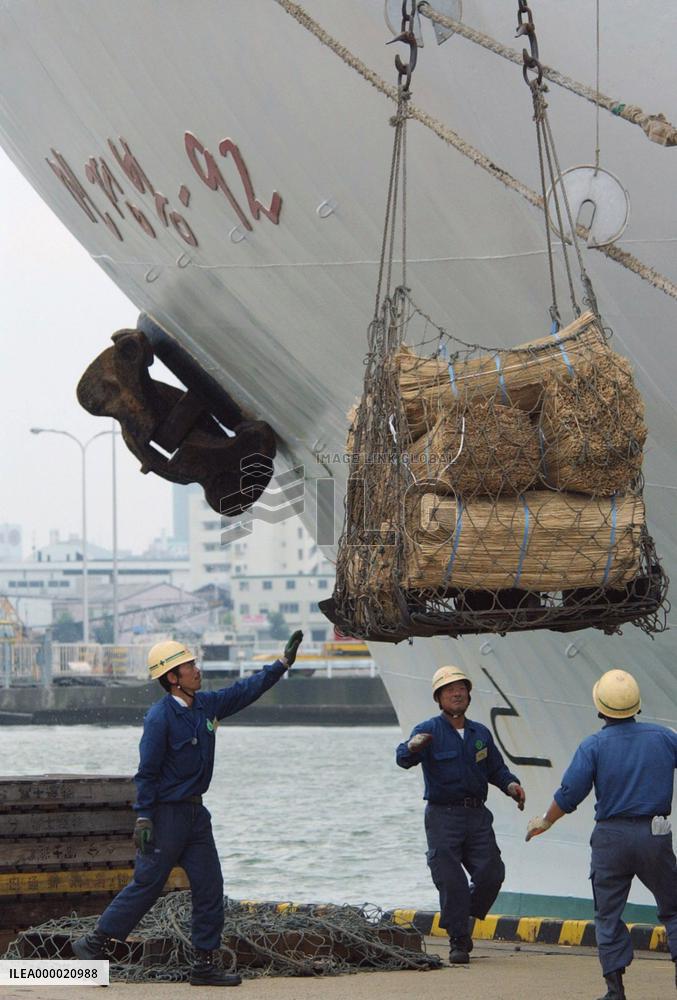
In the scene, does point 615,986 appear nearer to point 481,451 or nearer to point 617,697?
point 617,697

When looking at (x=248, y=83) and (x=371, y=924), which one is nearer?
(x=371, y=924)

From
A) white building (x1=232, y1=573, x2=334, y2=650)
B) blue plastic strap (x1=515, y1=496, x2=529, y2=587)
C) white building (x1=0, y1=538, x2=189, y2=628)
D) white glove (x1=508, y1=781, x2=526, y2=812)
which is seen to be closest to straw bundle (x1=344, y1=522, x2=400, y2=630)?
blue plastic strap (x1=515, y1=496, x2=529, y2=587)

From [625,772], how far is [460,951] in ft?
5.43

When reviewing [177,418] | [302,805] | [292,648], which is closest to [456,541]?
[292,648]

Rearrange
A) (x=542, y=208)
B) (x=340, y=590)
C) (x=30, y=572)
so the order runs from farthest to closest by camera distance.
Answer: (x=30, y=572), (x=542, y=208), (x=340, y=590)

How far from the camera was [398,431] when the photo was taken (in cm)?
563

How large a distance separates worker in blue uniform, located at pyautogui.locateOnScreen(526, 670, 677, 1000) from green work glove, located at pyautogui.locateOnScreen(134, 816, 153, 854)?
4.75 feet

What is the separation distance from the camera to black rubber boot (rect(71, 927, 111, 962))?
6.14 m

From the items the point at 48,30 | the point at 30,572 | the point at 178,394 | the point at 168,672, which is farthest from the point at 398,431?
the point at 30,572

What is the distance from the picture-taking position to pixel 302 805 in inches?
1082

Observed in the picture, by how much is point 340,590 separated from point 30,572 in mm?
161142

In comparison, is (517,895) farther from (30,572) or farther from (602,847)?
(30,572)

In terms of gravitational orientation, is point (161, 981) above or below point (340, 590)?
below

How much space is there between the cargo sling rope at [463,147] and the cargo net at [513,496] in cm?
80
